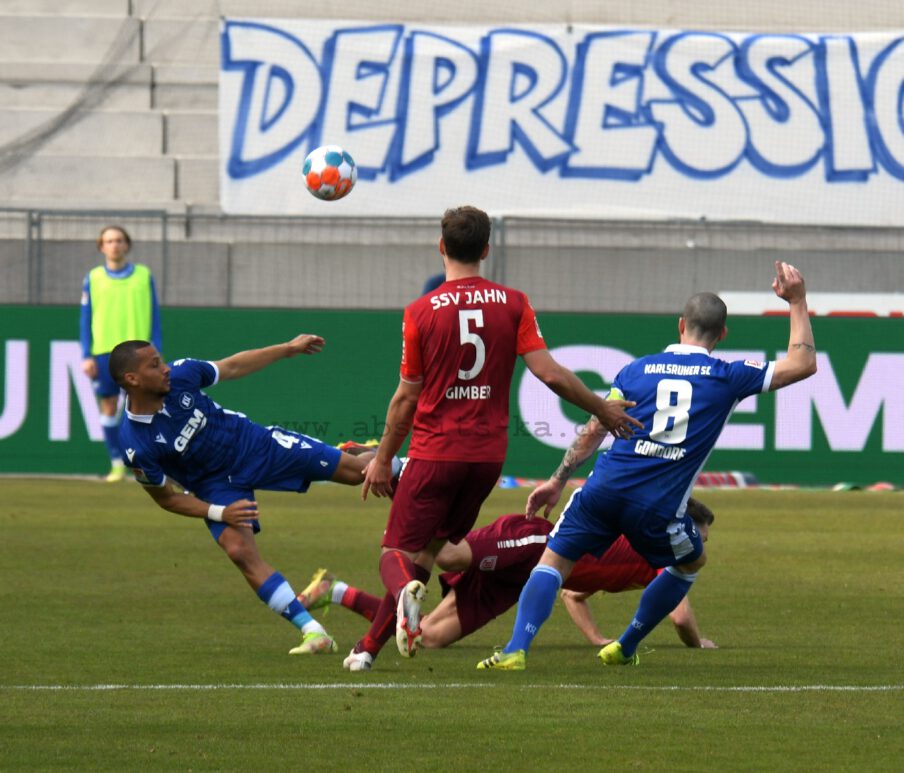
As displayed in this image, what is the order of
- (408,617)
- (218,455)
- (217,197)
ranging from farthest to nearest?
(217,197), (218,455), (408,617)

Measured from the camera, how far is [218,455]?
9133mm

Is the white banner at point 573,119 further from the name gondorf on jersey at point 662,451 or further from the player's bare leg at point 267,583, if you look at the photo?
Result: the name gondorf on jersey at point 662,451

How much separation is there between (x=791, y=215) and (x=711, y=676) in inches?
754

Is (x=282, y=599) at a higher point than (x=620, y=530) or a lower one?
lower

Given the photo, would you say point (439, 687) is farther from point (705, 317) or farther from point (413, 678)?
point (705, 317)

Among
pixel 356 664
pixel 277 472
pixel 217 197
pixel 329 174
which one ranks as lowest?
pixel 356 664

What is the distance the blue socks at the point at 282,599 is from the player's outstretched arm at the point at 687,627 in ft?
5.90

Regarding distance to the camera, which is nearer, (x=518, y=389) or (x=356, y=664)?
(x=356, y=664)

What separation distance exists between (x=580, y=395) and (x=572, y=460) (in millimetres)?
556

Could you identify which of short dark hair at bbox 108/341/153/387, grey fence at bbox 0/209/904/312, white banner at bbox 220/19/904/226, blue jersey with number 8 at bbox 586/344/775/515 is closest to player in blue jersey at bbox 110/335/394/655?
short dark hair at bbox 108/341/153/387

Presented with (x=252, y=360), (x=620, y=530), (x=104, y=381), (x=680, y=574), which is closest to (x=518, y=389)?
(x=104, y=381)

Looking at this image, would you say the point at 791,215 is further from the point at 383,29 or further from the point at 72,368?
the point at 72,368

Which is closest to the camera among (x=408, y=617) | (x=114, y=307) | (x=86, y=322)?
(x=408, y=617)

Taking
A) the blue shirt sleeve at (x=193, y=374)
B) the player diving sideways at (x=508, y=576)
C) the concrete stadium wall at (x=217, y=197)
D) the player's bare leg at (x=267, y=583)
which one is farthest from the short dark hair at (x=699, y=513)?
the concrete stadium wall at (x=217, y=197)
